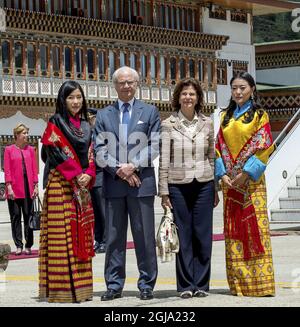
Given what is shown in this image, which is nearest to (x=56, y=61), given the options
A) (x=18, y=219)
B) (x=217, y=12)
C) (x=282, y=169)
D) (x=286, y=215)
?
(x=217, y=12)

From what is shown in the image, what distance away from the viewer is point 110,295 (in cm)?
993

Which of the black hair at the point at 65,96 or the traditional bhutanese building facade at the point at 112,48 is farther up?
the traditional bhutanese building facade at the point at 112,48

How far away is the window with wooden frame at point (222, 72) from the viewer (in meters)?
53.6

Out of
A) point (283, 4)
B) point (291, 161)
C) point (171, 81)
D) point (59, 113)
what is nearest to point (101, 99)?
point (171, 81)

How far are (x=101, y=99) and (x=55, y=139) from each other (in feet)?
119

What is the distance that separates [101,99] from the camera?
152 ft

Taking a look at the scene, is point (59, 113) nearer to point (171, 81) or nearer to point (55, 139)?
point (55, 139)

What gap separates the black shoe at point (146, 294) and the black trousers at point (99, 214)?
5.47m

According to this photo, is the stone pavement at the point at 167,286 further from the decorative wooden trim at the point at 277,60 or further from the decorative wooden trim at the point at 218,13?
the decorative wooden trim at the point at 277,60

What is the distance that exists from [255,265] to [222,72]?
43892 mm

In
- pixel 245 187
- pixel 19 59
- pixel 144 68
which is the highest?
pixel 144 68

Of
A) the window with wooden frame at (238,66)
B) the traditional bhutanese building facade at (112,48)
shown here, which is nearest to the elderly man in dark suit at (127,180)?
the traditional bhutanese building facade at (112,48)

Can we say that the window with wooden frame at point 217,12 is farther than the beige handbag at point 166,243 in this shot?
Yes

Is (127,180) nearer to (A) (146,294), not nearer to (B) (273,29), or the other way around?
(A) (146,294)
